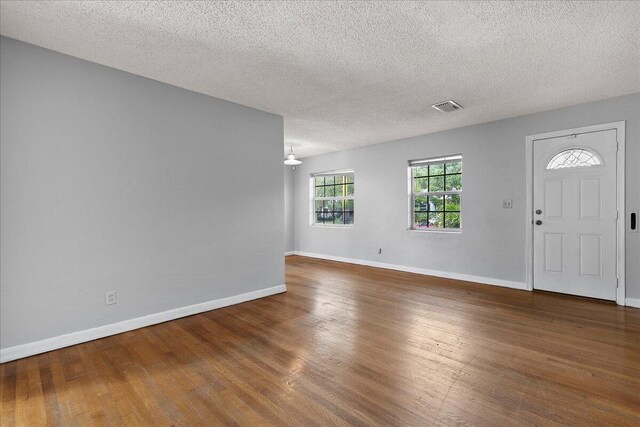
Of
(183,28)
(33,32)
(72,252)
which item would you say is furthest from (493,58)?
(72,252)

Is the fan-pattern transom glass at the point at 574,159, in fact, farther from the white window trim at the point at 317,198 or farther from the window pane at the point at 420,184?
the white window trim at the point at 317,198

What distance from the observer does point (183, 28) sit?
87.8 inches

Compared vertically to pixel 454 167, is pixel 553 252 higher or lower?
lower

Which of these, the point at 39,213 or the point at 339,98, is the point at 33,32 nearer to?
the point at 39,213

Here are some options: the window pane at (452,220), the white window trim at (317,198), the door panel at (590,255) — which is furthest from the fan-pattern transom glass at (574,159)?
the white window trim at (317,198)

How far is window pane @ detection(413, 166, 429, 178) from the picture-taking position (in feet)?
18.1

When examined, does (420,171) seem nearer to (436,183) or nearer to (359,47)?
(436,183)

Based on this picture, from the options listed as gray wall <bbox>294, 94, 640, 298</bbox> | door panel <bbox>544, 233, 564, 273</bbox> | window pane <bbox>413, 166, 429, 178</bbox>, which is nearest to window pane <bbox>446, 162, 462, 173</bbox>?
gray wall <bbox>294, 94, 640, 298</bbox>

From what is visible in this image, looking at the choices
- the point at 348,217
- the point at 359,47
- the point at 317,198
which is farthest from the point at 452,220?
the point at 359,47

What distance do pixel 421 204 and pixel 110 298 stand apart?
15.7ft

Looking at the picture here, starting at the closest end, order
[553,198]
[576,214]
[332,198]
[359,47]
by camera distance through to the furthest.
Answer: [359,47], [576,214], [553,198], [332,198]

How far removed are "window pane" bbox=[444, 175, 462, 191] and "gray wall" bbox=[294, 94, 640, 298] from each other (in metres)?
0.17

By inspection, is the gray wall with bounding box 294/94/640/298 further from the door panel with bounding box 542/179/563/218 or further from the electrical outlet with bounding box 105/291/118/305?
the electrical outlet with bounding box 105/291/118/305

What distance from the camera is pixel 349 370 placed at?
2156 millimetres
